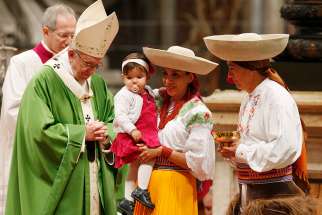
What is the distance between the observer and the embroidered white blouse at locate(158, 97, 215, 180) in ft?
30.9

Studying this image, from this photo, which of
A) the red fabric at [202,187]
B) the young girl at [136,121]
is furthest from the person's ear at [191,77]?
the red fabric at [202,187]

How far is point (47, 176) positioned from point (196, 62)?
1.10 m

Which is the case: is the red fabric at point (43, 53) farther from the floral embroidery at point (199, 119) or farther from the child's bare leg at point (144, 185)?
the floral embroidery at point (199, 119)

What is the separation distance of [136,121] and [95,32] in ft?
1.91

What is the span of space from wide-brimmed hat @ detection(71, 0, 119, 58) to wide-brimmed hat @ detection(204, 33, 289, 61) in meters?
0.70

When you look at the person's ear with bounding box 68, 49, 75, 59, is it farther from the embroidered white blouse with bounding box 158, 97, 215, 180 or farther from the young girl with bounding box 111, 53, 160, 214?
the embroidered white blouse with bounding box 158, 97, 215, 180

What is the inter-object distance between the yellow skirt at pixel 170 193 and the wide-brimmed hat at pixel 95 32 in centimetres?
82

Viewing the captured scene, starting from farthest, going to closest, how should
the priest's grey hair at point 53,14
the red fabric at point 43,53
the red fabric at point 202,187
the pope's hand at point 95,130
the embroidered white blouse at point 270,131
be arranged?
the red fabric at point 43,53, the priest's grey hair at point 53,14, the red fabric at point 202,187, the pope's hand at point 95,130, the embroidered white blouse at point 270,131

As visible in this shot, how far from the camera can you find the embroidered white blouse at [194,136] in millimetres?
9414

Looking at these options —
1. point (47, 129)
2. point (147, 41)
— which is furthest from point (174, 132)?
point (147, 41)

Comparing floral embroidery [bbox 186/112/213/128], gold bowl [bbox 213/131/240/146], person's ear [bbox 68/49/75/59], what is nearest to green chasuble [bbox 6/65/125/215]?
person's ear [bbox 68/49/75/59]

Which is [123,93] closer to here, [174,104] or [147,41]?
[174,104]

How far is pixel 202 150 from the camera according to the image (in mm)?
9414

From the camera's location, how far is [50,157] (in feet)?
30.9
